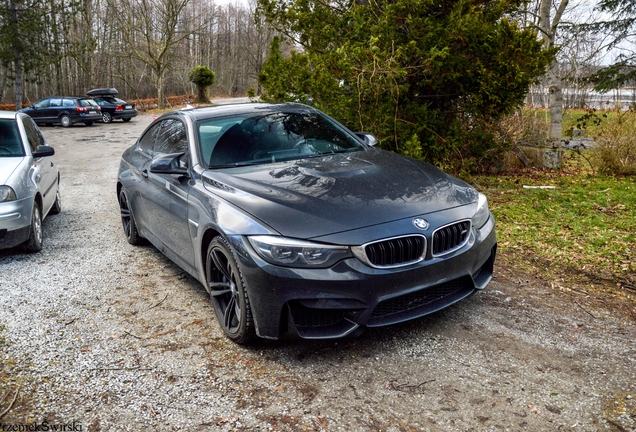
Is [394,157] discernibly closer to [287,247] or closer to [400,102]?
[287,247]

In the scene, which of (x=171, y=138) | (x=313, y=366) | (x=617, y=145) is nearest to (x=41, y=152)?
(x=171, y=138)

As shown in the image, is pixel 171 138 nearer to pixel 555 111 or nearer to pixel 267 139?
pixel 267 139

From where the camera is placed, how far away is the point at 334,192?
12.7ft

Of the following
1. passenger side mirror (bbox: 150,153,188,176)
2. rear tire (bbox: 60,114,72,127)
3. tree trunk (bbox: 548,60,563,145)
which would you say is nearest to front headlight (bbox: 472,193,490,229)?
passenger side mirror (bbox: 150,153,188,176)

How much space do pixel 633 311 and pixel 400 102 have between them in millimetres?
5460

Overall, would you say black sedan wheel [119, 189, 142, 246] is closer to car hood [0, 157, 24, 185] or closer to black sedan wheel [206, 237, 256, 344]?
car hood [0, 157, 24, 185]

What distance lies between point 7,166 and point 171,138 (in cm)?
230

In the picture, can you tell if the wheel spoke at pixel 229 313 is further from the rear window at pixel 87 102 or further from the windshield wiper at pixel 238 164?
the rear window at pixel 87 102

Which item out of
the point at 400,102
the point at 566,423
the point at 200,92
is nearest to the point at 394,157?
the point at 566,423

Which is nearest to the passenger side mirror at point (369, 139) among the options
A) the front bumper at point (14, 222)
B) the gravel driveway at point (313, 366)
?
the gravel driveway at point (313, 366)

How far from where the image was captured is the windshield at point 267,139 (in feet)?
15.5

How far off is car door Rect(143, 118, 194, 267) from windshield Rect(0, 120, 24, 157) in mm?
2231

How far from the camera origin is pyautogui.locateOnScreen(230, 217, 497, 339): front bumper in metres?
3.40

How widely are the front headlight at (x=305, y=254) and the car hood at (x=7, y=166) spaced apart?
13.1 feet
